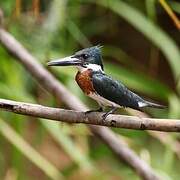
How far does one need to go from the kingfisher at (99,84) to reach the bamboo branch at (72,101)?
0.85 ft

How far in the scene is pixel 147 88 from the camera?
1135 millimetres

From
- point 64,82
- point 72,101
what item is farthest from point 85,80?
point 64,82

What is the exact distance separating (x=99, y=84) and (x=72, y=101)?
0.93 feet

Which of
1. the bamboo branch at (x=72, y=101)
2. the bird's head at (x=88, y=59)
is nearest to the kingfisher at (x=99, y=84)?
the bird's head at (x=88, y=59)

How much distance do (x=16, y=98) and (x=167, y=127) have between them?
1.89 feet

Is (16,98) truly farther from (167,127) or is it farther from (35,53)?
(167,127)

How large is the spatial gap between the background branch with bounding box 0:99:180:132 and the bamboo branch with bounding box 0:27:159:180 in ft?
0.92

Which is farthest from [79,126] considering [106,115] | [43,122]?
[106,115]

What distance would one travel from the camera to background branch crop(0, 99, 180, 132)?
20.8 inches

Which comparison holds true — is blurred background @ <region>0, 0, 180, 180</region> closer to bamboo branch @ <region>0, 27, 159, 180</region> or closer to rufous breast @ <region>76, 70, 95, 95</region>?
bamboo branch @ <region>0, 27, 159, 180</region>

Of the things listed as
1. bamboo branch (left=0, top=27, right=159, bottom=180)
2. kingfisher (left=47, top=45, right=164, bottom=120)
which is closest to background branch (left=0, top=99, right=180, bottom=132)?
kingfisher (left=47, top=45, right=164, bottom=120)

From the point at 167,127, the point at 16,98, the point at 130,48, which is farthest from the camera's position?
the point at 130,48

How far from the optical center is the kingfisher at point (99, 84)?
0.55 meters

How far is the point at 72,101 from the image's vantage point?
33.0 inches
